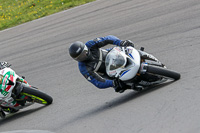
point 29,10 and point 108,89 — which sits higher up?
point 29,10

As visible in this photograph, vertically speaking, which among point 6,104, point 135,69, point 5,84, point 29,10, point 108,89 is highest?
point 29,10

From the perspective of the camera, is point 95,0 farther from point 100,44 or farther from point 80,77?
point 100,44

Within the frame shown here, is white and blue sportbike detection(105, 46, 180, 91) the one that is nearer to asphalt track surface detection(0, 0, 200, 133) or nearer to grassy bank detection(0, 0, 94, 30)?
asphalt track surface detection(0, 0, 200, 133)

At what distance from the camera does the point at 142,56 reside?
716cm

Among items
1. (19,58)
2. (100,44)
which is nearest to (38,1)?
(19,58)

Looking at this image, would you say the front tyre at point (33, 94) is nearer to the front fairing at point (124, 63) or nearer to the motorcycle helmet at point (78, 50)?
the motorcycle helmet at point (78, 50)

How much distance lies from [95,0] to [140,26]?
572 centimetres

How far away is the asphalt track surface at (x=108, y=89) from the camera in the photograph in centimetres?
599

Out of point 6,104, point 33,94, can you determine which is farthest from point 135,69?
point 6,104

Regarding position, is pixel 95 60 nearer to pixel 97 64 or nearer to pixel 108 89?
pixel 97 64

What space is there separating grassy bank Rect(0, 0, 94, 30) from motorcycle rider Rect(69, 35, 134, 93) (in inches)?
409

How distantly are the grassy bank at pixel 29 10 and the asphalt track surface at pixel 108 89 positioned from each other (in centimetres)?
96

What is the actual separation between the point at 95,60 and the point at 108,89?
4.01 feet

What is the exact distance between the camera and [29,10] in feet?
67.5
